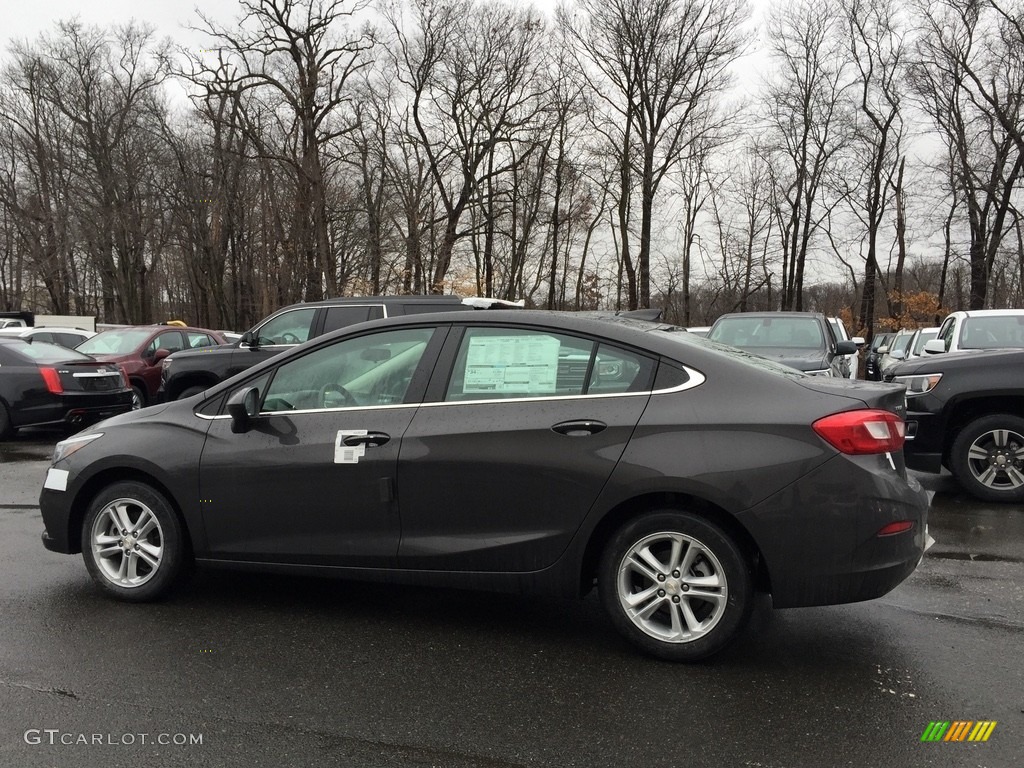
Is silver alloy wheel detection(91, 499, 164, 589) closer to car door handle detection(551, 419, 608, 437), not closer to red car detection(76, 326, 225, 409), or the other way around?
car door handle detection(551, 419, 608, 437)

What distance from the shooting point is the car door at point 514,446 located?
3695mm

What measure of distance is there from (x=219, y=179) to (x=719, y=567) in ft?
145

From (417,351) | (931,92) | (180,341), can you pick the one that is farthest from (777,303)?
(417,351)

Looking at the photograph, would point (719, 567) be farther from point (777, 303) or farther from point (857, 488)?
point (777, 303)

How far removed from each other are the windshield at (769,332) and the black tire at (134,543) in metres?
8.60

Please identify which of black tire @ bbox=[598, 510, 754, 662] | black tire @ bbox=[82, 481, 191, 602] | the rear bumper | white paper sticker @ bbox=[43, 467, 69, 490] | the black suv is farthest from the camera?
the black suv

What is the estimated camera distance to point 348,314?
11.3m

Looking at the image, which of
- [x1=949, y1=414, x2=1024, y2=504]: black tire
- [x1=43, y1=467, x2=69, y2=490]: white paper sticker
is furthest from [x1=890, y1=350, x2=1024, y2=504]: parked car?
[x1=43, y1=467, x2=69, y2=490]: white paper sticker

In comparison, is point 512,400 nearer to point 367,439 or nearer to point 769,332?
point 367,439

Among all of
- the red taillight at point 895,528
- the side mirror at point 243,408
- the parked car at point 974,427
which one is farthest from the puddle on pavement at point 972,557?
the side mirror at point 243,408

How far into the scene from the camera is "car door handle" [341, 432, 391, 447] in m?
3.99

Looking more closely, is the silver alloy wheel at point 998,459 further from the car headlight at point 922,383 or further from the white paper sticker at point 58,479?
the white paper sticker at point 58,479

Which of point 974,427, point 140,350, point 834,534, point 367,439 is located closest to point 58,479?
point 367,439

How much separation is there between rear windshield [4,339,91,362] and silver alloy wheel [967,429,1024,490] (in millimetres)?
11171
